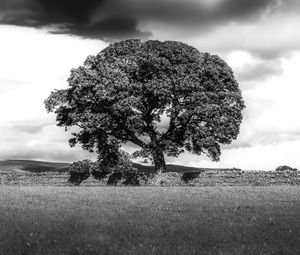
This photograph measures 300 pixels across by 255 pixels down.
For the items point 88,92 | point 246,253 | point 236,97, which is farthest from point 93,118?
point 246,253

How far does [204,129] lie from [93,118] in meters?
12.0

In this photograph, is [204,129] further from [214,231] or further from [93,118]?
[214,231]

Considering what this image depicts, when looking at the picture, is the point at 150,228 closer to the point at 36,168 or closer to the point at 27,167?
the point at 36,168

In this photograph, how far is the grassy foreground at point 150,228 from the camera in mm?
14828

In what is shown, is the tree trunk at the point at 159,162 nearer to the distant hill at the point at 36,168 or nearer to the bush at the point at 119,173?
the bush at the point at 119,173

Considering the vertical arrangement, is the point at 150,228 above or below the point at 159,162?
below

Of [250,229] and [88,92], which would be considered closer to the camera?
[250,229]

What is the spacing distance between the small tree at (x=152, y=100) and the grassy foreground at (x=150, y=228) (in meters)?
28.3

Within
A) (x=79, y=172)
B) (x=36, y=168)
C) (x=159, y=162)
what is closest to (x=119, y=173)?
(x=79, y=172)

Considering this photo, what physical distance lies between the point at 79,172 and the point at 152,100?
11.2 metres

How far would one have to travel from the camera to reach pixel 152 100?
5644cm

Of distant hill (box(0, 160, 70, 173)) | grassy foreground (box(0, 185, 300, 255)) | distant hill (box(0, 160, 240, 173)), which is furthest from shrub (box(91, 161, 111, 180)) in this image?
grassy foreground (box(0, 185, 300, 255))

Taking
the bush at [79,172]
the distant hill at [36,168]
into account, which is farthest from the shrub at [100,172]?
the distant hill at [36,168]

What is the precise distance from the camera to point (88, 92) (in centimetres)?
5600
